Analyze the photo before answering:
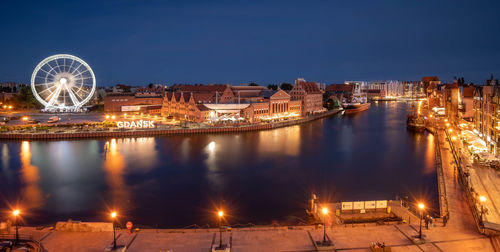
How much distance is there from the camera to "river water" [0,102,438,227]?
12445 mm

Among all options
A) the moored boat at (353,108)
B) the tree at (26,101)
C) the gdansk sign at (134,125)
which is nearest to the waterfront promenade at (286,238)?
the gdansk sign at (134,125)

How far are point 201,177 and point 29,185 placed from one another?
24.3 feet

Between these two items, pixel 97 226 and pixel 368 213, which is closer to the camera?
pixel 97 226

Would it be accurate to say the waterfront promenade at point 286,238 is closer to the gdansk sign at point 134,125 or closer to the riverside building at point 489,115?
the riverside building at point 489,115

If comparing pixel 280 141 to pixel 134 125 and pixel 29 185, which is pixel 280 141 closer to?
pixel 134 125

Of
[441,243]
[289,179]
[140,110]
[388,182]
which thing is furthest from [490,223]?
[140,110]

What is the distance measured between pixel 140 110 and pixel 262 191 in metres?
33.3

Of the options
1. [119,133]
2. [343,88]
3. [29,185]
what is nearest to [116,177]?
[29,185]

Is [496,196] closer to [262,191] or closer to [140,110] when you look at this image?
[262,191]

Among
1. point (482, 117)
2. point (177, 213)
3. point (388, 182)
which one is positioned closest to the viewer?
point (177, 213)

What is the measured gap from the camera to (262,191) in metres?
14.5

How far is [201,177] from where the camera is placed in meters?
16.8

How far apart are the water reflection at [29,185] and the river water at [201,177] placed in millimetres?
46

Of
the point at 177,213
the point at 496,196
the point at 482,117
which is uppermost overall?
the point at 482,117
